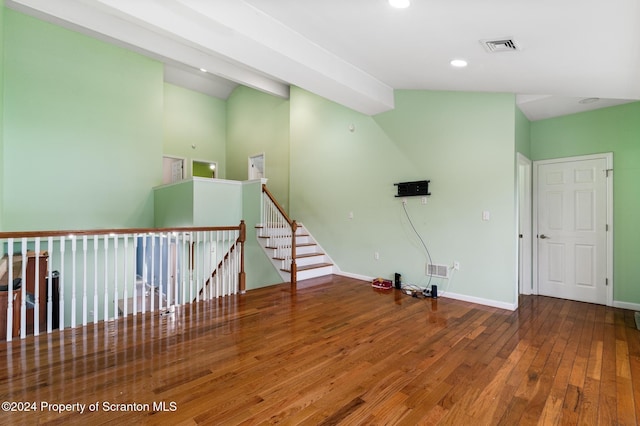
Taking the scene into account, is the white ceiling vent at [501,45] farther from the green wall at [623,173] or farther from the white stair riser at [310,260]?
the white stair riser at [310,260]

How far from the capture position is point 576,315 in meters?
3.81

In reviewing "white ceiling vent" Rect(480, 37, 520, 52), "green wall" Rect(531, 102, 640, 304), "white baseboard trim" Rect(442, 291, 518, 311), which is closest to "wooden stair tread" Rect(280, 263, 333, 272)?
"white baseboard trim" Rect(442, 291, 518, 311)

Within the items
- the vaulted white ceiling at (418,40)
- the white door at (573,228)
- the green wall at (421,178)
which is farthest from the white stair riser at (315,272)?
the white door at (573,228)

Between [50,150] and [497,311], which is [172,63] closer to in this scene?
[50,150]

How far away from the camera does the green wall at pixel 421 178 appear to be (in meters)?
4.08

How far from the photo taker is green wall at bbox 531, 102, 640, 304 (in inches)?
156

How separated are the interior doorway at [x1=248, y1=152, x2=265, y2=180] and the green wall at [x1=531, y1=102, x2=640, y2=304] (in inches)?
275

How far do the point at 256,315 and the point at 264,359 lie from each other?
109cm

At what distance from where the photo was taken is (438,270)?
4.62m

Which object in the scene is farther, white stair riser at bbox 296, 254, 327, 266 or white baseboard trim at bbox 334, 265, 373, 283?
white stair riser at bbox 296, 254, 327, 266

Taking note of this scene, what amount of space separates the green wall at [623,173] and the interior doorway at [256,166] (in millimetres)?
6980

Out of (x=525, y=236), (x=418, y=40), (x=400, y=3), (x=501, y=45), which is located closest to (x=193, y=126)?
(x=418, y=40)

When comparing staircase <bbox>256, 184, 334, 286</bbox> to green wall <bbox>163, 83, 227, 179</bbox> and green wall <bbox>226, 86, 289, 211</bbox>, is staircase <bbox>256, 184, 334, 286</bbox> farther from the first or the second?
green wall <bbox>163, 83, 227, 179</bbox>

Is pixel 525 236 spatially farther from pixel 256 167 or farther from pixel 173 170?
pixel 173 170
